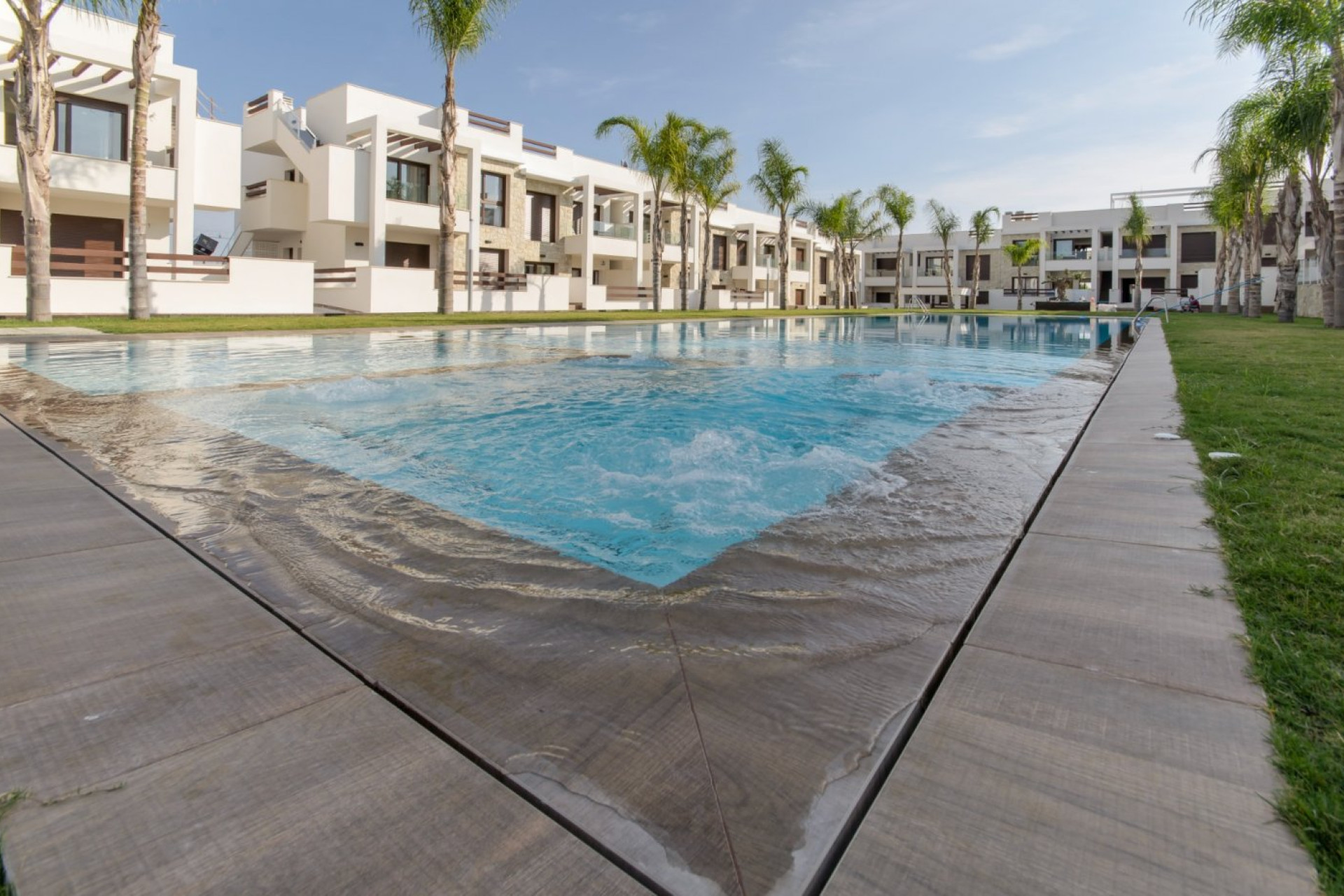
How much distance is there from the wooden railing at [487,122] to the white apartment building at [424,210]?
2.3 inches

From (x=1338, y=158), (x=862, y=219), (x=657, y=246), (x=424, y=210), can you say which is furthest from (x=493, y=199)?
(x=1338, y=158)

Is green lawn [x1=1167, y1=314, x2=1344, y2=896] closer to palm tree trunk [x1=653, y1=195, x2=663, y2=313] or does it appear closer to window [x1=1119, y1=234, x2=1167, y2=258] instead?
palm tree trunk [x1=653, y1=195, x2=663, y2=313]

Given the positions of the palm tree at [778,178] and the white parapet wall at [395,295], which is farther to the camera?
the palm tree at [778,178]

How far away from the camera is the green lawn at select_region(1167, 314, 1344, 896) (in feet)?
4.93

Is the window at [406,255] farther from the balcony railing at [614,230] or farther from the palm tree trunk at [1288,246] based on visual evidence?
the palm tree trunk at [1288,246]

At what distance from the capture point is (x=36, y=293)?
16.0 metres

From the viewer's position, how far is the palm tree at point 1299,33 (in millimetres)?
16750

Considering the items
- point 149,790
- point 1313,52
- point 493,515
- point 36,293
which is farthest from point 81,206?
point 1313,52

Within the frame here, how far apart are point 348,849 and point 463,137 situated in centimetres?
3004

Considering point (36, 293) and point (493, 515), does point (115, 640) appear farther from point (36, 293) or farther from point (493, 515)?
point (36, 293)

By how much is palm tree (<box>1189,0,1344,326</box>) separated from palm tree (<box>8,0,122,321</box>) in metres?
24.5

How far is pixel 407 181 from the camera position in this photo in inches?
1153

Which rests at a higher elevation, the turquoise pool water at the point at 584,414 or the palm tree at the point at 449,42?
the palm tree at the point at 449,42

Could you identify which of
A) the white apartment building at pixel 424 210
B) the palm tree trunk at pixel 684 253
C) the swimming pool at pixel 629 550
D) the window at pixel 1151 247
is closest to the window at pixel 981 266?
the window at pixel 1151 247
